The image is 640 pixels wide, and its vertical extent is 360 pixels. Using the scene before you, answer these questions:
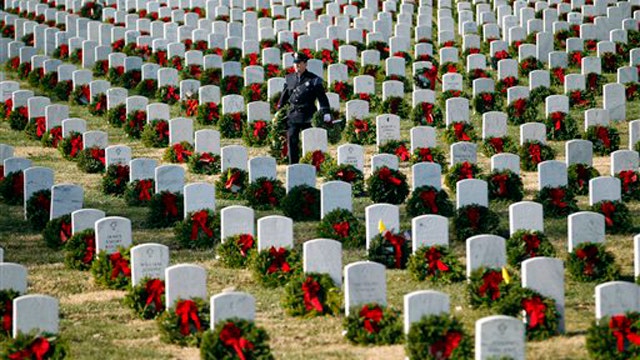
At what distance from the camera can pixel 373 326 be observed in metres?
12.2

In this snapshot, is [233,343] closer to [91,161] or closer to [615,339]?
[615,339]

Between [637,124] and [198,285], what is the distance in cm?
880

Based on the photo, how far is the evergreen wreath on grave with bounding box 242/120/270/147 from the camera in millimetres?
20484

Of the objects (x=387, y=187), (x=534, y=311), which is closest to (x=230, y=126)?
(x=387, y=187)

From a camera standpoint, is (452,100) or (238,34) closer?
(452,100)

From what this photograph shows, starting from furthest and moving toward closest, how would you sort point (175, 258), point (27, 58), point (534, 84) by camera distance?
point (27, 58) < point (534, 84) < point (175, 258)

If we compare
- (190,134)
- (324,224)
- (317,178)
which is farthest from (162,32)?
(324,224)

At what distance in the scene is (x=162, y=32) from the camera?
27.3 m

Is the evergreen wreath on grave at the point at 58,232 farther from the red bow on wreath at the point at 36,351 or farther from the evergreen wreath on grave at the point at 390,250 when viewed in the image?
the red bow on wreath at the point at 36,351

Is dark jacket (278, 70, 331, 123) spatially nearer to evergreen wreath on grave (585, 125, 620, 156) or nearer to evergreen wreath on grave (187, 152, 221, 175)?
evergreen wreath on grave (187, 152, 221, 175)

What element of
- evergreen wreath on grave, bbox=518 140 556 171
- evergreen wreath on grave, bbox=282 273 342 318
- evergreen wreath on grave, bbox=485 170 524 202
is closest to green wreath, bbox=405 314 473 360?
evergreen wreath on grave, bbox=282 273 342 318

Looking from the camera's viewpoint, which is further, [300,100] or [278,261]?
[300,100]

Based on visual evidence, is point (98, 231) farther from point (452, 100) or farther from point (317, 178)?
point (452, 100)

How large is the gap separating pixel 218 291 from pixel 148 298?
1.05m
